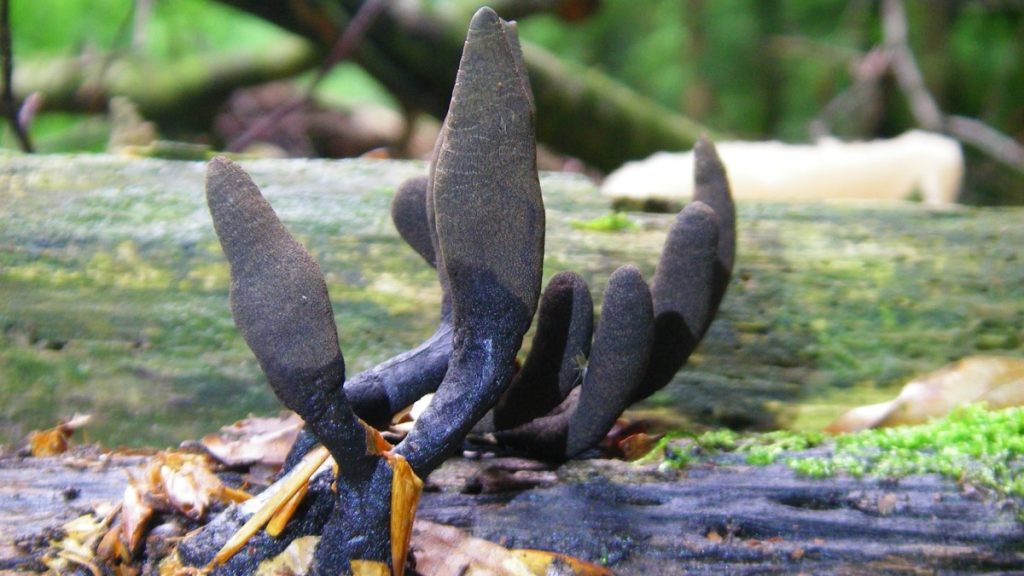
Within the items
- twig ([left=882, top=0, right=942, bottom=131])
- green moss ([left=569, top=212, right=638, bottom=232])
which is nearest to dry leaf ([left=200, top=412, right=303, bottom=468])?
green moss ([left=569, top=212, right=638, bottom=232])

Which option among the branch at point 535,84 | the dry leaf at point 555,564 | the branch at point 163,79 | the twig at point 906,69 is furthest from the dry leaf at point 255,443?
the twig at point 906,69

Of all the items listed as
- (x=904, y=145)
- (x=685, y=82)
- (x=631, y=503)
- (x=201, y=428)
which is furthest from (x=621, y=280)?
(x=685, y=82)

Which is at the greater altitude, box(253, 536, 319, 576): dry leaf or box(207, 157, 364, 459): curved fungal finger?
box(207, 157, 364, 459): curved fungal finger

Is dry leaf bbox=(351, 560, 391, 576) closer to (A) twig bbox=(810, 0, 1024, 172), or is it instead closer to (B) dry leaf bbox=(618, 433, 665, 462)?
(B) dry leaf bbox=(618, 433, 665, 462)

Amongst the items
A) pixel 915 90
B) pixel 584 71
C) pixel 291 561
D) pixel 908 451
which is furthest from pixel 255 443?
pixel 915 90

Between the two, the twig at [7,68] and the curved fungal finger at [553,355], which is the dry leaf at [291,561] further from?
the twig at [7,68]

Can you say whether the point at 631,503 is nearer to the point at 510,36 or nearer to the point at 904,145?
the point at 510,36
